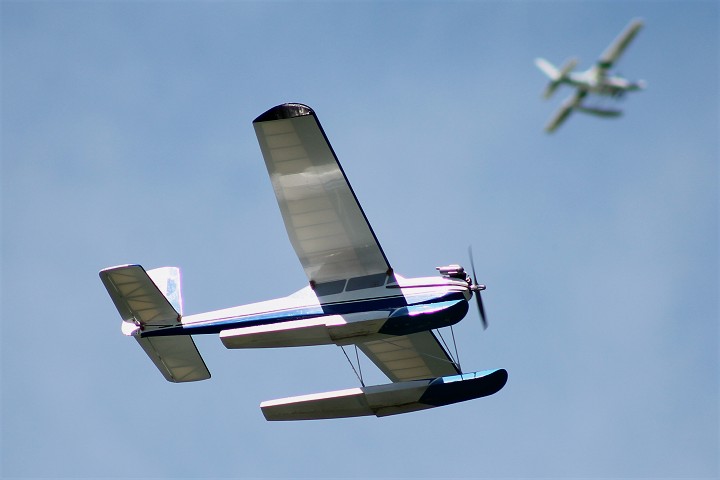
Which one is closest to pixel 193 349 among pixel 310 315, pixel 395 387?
pixel 310 315

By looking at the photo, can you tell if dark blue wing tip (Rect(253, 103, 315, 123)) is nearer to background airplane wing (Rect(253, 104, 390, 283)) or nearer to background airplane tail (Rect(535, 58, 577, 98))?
background airplane wing (Rect(253, 104, 390, 283))

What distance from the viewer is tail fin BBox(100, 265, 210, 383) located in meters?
20.1

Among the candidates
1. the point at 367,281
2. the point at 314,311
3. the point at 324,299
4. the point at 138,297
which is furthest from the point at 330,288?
the point at 138,297

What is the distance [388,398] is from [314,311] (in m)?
2.34

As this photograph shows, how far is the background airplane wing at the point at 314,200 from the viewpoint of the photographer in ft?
58.9

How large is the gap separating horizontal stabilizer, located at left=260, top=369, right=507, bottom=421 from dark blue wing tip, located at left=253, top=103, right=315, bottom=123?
5800 millimetres

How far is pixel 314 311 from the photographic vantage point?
1942 cm

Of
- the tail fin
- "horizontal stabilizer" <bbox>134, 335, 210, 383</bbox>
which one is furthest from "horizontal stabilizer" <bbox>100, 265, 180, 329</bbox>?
"horizontal stabilizer" <bbox>134, 335, 210, 383</bbox>

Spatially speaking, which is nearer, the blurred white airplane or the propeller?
the blurred white airplane

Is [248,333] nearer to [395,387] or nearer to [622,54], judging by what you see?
[395,387]

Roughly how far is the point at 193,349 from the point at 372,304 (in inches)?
186

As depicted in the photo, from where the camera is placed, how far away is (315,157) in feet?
59.9

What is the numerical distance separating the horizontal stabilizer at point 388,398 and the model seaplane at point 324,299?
0.07 ft

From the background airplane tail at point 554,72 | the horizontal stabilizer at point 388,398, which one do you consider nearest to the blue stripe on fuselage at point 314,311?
the horizontal stabilizer at point 388,398
